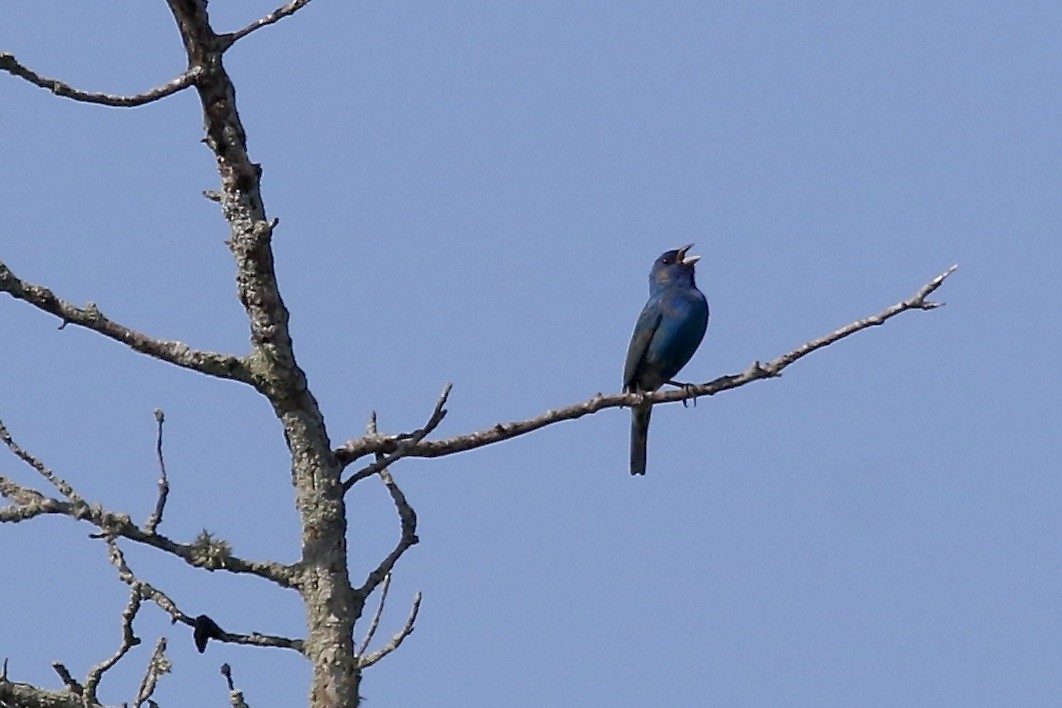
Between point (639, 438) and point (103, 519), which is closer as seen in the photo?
point (103, 519)

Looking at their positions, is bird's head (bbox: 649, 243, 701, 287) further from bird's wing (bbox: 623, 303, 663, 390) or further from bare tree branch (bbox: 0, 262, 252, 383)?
bare tree branch (bbox: 0, 262, 252, 383)

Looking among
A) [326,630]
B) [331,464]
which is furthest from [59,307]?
[326,630]

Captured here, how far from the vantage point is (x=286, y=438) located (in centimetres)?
522

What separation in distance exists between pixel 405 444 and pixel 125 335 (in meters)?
0.97

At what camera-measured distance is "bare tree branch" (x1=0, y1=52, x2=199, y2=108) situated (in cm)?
481

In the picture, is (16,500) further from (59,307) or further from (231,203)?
(231,203)

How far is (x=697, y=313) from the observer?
11.3 m

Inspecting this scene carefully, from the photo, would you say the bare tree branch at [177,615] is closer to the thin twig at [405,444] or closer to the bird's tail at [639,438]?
the thin twig at [405,444]

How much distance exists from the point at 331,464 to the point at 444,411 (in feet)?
1.48

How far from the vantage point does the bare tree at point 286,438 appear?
15.9 feet

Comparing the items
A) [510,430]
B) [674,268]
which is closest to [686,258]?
[674,268]

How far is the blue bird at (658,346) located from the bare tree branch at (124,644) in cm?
641

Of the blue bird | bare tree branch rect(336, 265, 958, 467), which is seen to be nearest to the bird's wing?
the blue bird

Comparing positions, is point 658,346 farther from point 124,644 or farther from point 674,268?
point 124,644
